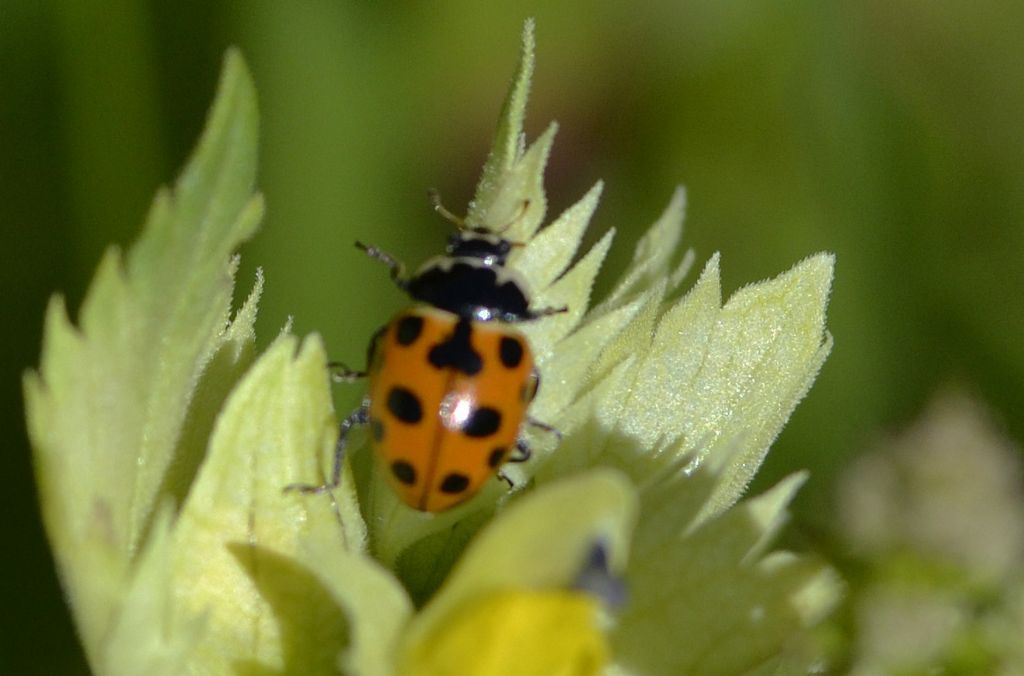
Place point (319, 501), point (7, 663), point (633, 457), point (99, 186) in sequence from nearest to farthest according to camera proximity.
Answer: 1. point (319, 501)
2. point (633, 457)
3. point (7, 663)
4. point (99, 186)

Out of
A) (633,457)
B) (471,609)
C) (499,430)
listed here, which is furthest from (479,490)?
(471,609)

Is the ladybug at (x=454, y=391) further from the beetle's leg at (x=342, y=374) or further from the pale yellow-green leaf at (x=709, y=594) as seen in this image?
the pale yellow-green leaf at (x=709, y=594)

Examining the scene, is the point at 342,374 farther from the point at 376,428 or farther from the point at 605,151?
the point at 605,151

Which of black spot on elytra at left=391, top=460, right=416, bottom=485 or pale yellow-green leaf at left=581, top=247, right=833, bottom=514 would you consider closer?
black spot on elytra at left=391, top=460, right=416, bottom=485

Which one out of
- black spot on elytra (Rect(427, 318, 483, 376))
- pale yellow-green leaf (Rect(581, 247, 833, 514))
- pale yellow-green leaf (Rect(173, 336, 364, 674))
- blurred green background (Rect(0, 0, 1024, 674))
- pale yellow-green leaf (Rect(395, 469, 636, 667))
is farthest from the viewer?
blurred green background (Rect(0, 0, 1024, 674))

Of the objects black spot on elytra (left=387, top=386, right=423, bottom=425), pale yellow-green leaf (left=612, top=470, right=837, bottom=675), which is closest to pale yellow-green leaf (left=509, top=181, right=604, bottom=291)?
black spot on elytra (left=387, top=386, right=423, bottom=425)

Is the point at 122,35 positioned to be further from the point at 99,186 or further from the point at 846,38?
the point at 846,38

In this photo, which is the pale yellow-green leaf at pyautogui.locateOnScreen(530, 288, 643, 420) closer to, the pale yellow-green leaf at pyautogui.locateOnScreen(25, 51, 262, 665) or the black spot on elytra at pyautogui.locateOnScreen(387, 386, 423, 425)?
the black spot on elytra at pyautogui.locateOnScreen(387, 386, 423, 425)

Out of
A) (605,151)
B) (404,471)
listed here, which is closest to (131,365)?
(404,471)
